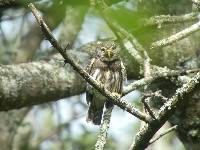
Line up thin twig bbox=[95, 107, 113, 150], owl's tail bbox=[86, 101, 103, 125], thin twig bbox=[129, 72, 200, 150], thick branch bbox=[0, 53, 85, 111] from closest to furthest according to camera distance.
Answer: thin twig bbox=[129, 72, 200, 150], thin twig bbox=[95, 107, 113, 150], thick branch bbox=[0, 53, 85, 111], owl's tail bbox=[86, 101, 103, 125]

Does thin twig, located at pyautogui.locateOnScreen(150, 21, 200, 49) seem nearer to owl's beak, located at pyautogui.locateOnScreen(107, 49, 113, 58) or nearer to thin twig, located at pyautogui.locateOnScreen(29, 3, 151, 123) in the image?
thin twig, located at pyautogui.locateOnScreen(29, 3, 151, 123)

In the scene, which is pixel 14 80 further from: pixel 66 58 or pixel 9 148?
pixel 9 148

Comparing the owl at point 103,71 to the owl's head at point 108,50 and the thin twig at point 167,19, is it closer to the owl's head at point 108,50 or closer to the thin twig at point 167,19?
the owl's head at point 108,50

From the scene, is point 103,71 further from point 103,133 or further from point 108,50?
point 103,133

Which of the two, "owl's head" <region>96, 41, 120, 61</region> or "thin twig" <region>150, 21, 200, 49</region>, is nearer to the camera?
"thin twig" <region>150, 21, 200, 49</region>

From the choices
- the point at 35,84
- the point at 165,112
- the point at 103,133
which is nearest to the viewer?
the point at 165,112

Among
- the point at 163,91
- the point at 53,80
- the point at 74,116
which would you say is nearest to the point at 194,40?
the point at 163,91

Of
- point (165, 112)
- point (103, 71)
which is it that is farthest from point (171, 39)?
point (103, 71)

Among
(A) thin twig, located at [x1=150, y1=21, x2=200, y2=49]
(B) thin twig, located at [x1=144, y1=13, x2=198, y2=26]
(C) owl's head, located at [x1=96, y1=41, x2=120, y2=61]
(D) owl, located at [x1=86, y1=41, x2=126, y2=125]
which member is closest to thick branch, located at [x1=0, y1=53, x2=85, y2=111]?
(D) owl, located at [x1=86, y1=41, x2=126, y2=125]
